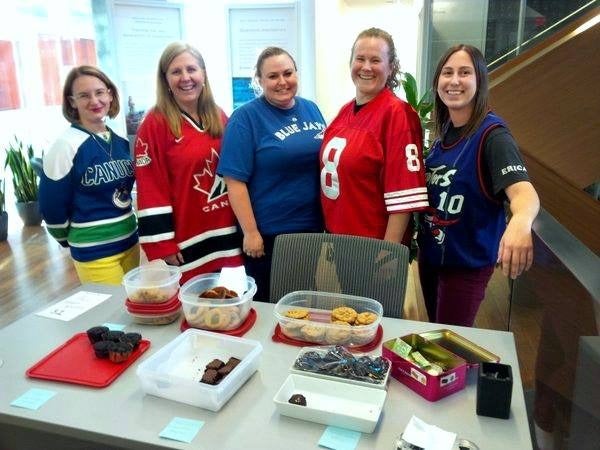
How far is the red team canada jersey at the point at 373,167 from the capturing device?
5.87 ft

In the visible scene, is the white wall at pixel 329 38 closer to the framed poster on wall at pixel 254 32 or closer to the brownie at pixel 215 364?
the framed poster on wall at pixel 254 32

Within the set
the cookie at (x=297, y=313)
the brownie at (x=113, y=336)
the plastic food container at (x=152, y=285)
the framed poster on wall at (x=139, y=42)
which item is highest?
the framed poster on wall at (x=139, y=42)

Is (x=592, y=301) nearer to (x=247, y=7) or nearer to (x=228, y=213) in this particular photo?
(x=228, y=213)

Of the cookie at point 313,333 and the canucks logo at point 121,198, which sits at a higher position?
the canucks logo at point 121,198

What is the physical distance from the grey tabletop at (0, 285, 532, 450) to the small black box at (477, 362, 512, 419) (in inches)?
0.7

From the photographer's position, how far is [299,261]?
1.75 m

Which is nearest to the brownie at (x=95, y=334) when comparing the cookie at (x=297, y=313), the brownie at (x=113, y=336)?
the brownie at (x=113, y=336)

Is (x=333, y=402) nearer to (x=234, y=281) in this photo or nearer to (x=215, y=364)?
(x=215, y=364)

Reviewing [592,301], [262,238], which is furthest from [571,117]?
[262,238]

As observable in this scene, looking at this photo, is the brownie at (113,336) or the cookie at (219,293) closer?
the brownie at (113,336)

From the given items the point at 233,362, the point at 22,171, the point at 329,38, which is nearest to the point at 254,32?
the point at 329,38

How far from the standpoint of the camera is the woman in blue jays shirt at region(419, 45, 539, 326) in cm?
161

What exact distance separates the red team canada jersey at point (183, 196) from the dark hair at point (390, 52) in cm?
73

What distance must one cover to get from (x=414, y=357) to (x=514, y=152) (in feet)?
2.45
